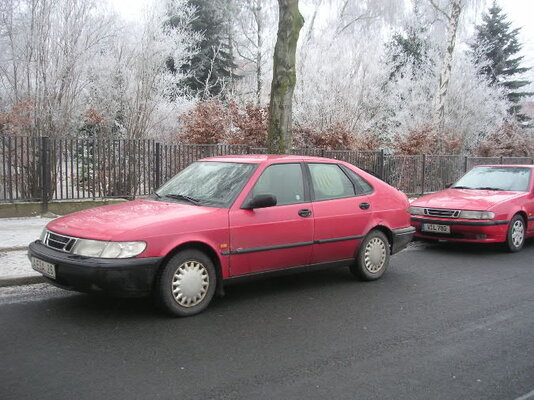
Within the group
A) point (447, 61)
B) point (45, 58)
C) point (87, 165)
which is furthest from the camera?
point (447, 61)

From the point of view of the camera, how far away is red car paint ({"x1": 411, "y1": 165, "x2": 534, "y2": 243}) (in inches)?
346

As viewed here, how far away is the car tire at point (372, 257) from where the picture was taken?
677 cm

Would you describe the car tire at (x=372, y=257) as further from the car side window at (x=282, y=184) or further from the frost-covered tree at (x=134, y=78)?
the frost-covered tree at (x=134, y=78)

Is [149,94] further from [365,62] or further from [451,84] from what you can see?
[451,84]

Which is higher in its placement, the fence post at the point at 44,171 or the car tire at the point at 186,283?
the fence post at the point at 44,171

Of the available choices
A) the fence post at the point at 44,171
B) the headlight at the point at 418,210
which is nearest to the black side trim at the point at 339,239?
the headlight at the point at 418,210

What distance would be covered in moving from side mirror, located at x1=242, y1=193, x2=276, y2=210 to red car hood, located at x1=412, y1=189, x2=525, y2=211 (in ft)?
15.1

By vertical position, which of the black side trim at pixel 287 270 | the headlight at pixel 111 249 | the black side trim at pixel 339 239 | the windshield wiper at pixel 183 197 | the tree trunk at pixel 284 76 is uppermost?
the tree trunk at pixel 284 76

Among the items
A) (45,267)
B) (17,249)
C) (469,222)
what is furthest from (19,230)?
(469,222)

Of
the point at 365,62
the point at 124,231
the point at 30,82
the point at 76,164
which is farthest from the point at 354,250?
the point at 365,62

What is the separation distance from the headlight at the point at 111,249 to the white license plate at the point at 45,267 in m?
0.36

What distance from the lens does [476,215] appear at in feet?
28.9

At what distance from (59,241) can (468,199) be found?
690 cm

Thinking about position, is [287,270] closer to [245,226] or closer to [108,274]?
[245,226]
